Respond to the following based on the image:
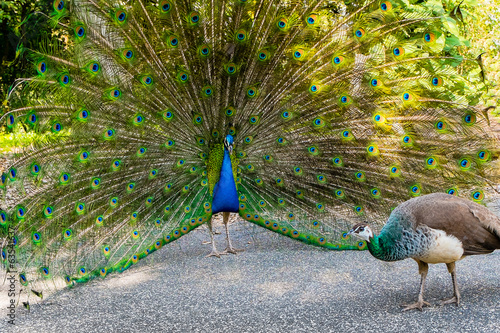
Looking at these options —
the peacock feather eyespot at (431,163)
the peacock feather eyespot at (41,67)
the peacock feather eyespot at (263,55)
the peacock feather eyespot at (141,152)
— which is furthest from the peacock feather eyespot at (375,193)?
the peacock feather eyespot at (41,67)

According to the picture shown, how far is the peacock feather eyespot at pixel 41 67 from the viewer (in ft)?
11.7

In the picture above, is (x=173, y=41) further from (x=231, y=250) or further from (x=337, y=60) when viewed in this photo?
(x=231, y=250)

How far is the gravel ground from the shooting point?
3078 millimetres

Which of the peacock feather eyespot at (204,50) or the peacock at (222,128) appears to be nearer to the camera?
the peacock at (222,128)

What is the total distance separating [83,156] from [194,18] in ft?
4.79

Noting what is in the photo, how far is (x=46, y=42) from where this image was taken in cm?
353

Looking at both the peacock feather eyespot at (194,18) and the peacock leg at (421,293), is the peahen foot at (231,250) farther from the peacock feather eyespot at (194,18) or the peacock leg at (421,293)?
the peacock feather eyespot at (194,18)

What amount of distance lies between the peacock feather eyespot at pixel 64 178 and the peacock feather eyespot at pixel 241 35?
1.80 m

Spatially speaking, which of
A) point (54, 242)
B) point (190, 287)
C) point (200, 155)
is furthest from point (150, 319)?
point (200, 155)

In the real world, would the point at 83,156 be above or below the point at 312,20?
below

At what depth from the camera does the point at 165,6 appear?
3.79 meters

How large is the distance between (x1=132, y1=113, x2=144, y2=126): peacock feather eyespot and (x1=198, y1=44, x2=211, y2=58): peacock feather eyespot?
74 centimetres

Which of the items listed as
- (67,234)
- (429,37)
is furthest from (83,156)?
(429,37)

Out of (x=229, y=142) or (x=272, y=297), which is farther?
(x=229, y=142)
